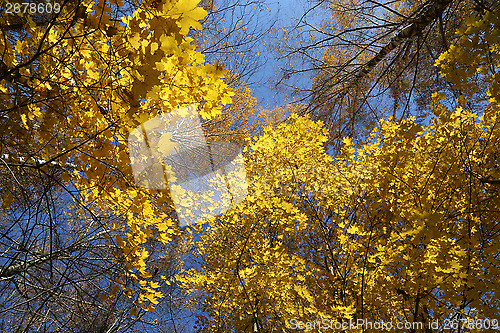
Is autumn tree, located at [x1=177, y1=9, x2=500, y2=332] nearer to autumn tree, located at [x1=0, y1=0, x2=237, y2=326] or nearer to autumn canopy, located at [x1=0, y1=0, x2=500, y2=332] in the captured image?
autumn canopy, located at [x1=0, y1=0, x2=500, y2=332]

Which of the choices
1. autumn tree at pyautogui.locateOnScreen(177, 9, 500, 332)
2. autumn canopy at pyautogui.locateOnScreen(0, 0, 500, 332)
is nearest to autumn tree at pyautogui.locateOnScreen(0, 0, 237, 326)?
autumn canopy at pyautogui.locateOnScreen(0, 0, 500, 332)

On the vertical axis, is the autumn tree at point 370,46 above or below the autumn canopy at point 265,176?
above

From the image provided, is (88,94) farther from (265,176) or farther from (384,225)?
(384,225)

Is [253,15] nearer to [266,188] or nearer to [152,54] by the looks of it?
[266,188]

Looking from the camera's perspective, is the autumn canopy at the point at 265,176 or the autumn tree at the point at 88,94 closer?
the autumn tree at the point at 88,94

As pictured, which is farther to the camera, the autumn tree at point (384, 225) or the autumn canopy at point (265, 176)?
the autumn tree at point (384, 225)

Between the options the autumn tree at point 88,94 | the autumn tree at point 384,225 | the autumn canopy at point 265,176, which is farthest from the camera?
the autumn tree at point 384,225

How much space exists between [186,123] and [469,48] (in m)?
3.00

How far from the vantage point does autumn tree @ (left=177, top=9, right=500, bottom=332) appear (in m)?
1.78

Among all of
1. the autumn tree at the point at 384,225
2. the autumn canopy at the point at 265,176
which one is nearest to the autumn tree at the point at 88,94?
the autumn canopy at the point at 265,176

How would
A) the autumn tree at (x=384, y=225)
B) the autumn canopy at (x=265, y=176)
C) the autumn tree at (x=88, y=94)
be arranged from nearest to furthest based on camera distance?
the autumn tree at (x=88, y=94) < the autumn canopy at (x=265, y=176) < the autumn tree at (x=384, y=225)

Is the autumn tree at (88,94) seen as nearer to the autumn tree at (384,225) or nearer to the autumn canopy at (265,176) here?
the autumn canopy at (265,176)

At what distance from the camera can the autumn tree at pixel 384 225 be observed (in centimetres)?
178

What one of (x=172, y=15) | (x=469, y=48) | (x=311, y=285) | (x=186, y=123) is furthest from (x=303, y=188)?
(x=172, y=15)
